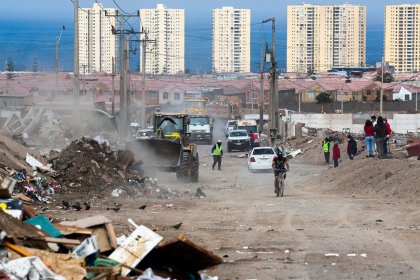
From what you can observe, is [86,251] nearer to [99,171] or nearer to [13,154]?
[99,171]

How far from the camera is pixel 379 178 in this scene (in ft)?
107

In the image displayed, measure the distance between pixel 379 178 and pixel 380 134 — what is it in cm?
448

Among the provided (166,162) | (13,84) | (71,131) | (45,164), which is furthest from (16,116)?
(13,84)

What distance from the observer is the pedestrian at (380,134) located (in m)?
36.1

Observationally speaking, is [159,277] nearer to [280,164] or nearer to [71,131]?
[280,164]

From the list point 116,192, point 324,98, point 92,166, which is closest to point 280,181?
point 116,192

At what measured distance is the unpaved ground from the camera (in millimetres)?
15688

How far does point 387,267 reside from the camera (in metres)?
15.8

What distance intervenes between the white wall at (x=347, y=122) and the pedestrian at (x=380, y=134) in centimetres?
3956

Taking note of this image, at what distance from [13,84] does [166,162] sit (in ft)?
270

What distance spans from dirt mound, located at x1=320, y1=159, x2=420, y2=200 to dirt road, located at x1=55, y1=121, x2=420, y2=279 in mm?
903

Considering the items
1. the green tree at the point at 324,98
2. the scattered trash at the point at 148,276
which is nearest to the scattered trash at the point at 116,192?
the scattered trash at the point at 148,276

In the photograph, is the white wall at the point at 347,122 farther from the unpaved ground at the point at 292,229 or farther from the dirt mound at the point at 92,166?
the dirt mound at the point at 92,166

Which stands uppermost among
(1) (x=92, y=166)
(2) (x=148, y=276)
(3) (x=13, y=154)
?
(3) (x=13, y=154)
